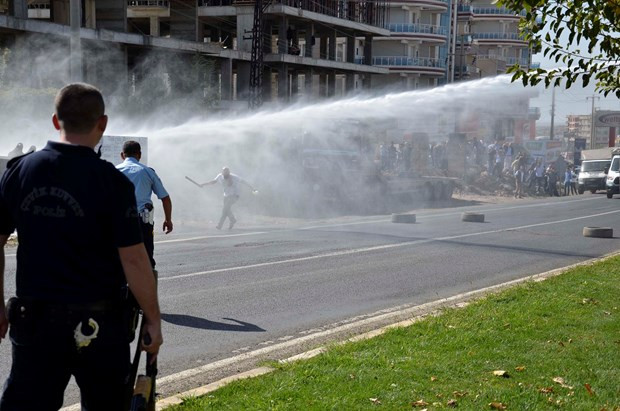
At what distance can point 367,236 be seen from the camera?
62.5 feet

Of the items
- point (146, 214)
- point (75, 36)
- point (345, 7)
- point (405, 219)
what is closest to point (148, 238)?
point (146, 214)

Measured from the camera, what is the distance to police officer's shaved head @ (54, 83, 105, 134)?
3.46m

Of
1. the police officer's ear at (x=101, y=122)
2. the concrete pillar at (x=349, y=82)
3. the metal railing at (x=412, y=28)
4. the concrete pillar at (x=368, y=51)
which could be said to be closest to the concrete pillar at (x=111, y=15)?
the concrete pillar at (x=349, y=82)

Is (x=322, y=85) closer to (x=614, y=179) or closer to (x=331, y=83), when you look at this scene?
(x=331, y=83)

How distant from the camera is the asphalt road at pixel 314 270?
29.0ft

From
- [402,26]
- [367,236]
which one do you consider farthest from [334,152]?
[402,26]

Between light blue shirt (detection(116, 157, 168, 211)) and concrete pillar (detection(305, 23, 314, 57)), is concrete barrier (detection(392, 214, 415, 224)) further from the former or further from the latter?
concrete pillar (detection(305, 23, 314, 57))

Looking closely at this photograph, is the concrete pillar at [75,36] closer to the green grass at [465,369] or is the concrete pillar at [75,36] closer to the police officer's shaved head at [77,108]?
the green grass at [465,369]

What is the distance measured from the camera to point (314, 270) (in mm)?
13320

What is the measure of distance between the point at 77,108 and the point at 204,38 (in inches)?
2083

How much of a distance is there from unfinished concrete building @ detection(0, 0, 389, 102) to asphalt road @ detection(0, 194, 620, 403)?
675 centimetres

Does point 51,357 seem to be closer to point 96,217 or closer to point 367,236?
point 96,217

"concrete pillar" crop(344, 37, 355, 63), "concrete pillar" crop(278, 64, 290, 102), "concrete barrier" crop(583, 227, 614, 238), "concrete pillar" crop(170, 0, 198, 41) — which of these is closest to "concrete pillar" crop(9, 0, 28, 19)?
"concrete pillar" crop(170, 0, 198, 41)

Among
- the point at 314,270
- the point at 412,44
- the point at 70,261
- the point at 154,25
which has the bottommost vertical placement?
the point at 314,270
